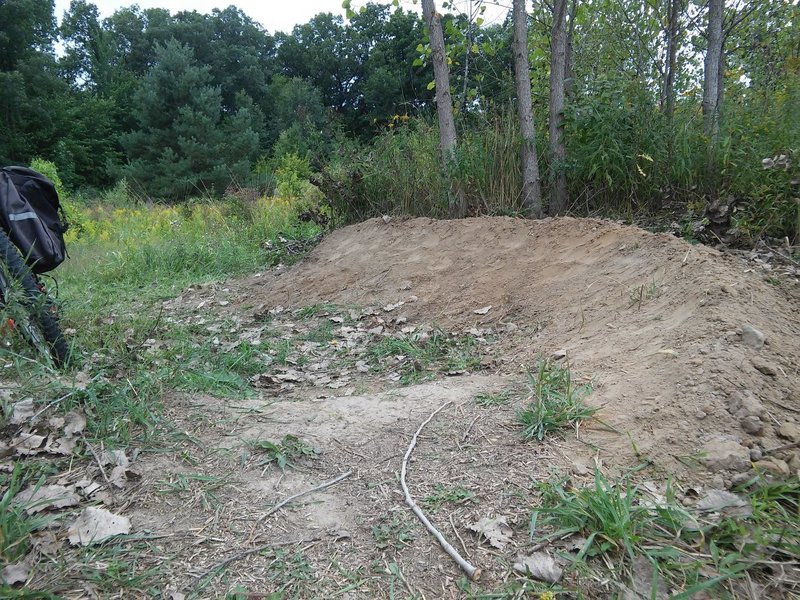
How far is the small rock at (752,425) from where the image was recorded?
191 centimetres

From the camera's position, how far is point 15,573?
1.44m

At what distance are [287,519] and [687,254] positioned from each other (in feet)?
9.24

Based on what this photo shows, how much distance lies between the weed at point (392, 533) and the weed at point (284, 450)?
503mm

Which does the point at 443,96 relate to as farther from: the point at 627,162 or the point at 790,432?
the point at 790,432

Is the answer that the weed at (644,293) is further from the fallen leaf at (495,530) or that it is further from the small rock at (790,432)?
the fallen leaf at (495,530)

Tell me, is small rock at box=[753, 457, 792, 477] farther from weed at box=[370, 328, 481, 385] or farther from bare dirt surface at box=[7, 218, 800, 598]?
weed at box=[370, 328, 481, 385]

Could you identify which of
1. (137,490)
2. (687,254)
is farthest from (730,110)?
(137,490)

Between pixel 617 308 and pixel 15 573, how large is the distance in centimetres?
309

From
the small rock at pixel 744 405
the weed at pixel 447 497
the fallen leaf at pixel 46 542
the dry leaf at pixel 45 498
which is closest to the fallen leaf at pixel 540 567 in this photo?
the weed at pixel 447 497

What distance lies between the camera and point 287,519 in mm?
1814

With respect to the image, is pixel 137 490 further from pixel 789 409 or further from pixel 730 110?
pixel 730 110

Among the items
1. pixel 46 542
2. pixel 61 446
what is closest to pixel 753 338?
pixel 46 542

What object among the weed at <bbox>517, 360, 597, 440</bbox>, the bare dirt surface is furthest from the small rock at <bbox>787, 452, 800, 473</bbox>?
the weed at <bbox>517, 360, 597, 440</bbox>

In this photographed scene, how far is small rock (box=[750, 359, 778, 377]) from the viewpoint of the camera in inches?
85.4
